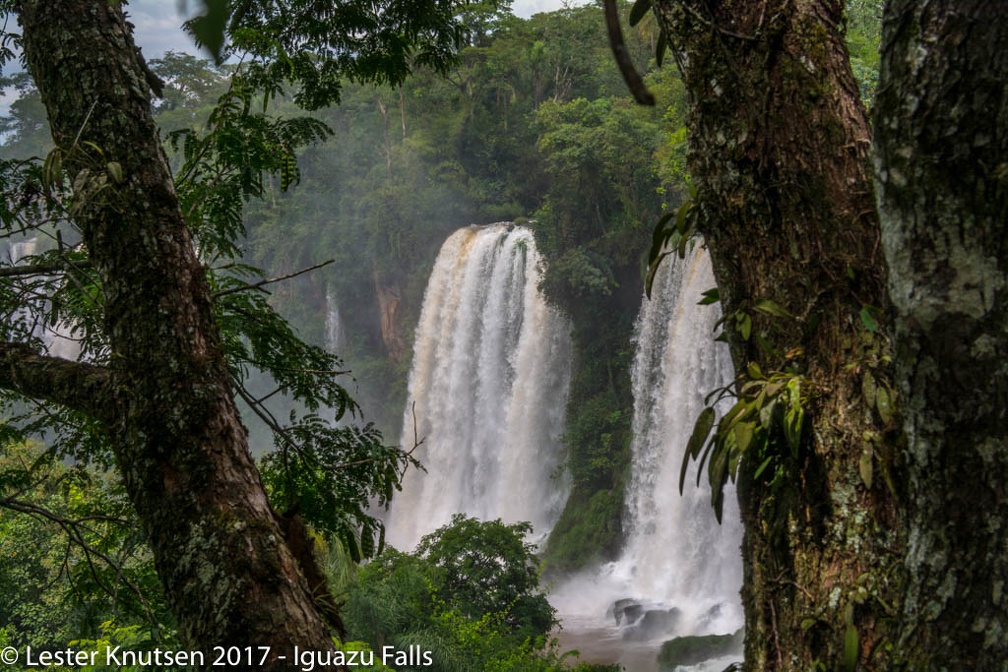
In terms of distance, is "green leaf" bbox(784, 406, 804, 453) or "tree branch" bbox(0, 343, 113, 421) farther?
"tree branch" bbox(0, 343, 113, 421)

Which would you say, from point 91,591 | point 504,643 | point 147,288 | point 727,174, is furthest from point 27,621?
point 727,174

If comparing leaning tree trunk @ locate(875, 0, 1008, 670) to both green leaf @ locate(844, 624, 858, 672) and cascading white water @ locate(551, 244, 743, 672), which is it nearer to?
green leaf @ locate(844, 624, 858, 672)

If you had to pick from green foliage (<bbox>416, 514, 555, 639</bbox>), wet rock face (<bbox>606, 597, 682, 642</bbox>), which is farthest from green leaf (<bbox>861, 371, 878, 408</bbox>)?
wet rock face (<bbox>606, 597, 682, 642</bbox>)

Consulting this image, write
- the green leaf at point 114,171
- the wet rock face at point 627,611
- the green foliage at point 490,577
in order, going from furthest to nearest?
1. the wet rock face at point 627,611
2. the green foliage at point 490,577
3. the green leaf at point 114,171

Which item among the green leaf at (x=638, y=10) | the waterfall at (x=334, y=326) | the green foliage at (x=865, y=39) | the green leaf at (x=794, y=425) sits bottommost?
the waterfall at (x=334, y=326)

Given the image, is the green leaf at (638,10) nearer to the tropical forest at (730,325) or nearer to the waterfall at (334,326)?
the tropical forest at (730,325)

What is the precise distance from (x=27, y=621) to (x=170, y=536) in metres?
11.3

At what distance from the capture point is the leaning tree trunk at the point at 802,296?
48.0 inches

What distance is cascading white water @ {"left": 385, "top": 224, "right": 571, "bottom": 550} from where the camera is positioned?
1748 centimetres

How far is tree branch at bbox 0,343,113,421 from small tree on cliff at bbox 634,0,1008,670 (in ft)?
3.79

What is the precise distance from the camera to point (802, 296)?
51.6 inches

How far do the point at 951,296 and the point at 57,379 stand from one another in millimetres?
1630

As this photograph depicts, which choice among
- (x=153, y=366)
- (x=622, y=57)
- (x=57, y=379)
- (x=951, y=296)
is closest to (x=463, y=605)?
(x=57, y=379)

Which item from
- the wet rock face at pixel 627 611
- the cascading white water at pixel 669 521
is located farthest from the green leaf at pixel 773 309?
the wet rock face at pixel 627 611
